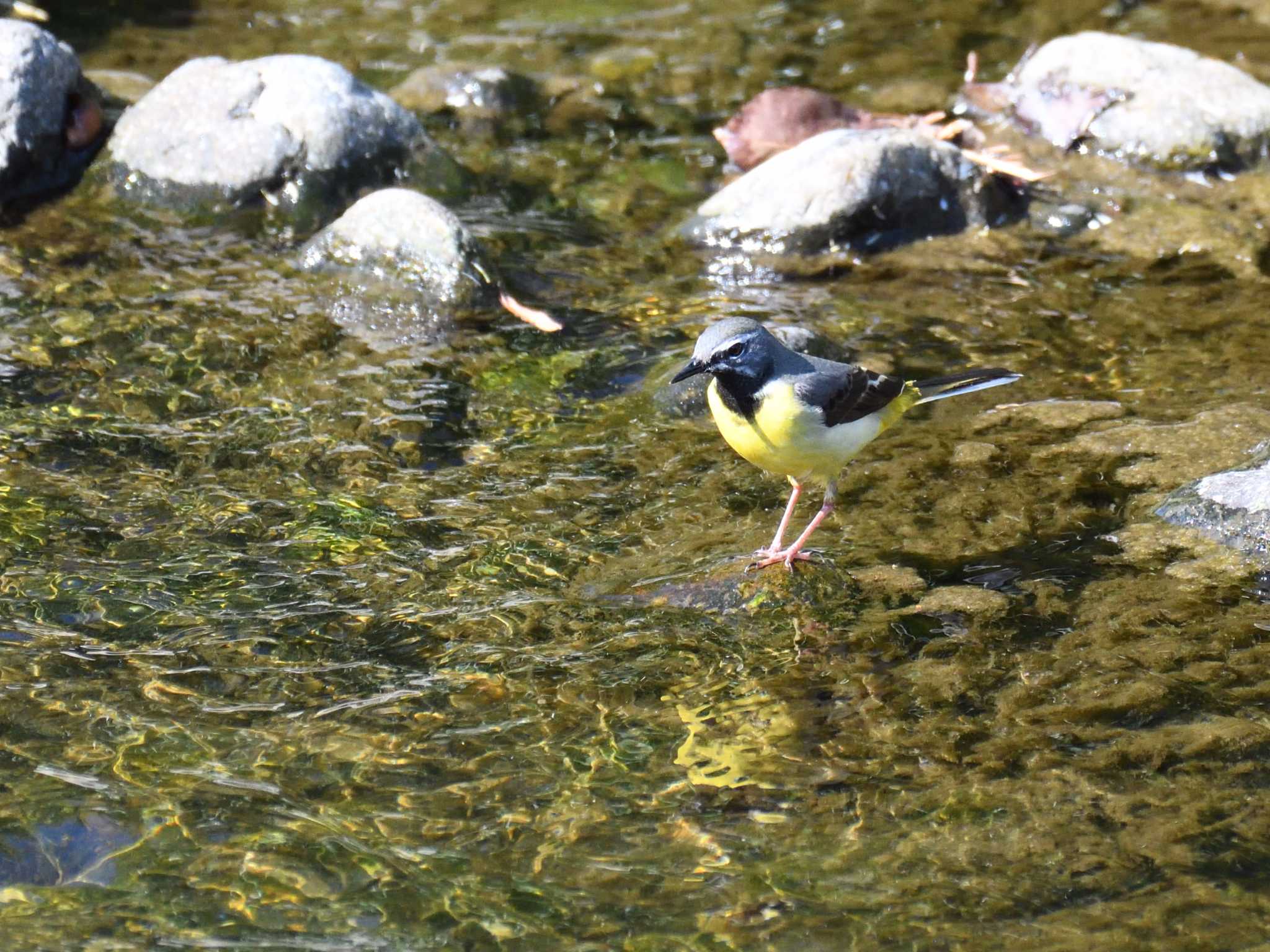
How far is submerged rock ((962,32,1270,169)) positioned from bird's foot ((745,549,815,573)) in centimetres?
617

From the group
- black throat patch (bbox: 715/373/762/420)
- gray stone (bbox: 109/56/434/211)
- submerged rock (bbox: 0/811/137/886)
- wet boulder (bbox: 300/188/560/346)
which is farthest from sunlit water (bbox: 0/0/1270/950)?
black throat patch (bbox: 715/373/762/420)

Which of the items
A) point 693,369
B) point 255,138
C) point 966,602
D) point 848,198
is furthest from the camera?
point 255,138

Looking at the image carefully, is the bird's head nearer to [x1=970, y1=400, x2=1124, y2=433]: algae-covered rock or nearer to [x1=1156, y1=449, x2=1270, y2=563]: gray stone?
[x1=970, y1=400, x2=1124, y2=433]: algae-covered rock

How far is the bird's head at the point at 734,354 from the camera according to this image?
5.64 metres

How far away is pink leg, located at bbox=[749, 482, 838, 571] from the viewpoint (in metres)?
5.94

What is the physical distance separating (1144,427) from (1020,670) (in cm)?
245

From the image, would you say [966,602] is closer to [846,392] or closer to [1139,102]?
[846,392]

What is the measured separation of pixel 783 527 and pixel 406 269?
3512 mm

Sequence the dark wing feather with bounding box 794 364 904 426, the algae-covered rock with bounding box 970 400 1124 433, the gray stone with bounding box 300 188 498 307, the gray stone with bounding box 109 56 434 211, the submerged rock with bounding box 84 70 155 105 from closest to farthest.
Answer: the dark wing feather with bounding box 794 364 904 426, the algae-covered rock with bounding box 970 400 1124 433, the gray stone with bounding box 300 188 498 307, the gray stone with bounding box 109 56 434 211, the submerged rock with bounding box 84 70 155 105

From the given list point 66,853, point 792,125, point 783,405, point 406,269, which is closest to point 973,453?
point 783,405

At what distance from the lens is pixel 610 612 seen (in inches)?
224

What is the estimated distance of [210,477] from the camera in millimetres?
6527

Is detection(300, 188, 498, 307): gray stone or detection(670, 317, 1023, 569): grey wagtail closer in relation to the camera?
detection(670, 317, 1023, 569): grey wagtail

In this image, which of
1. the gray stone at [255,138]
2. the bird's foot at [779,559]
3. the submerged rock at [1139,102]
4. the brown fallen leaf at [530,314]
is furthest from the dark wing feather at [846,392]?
the submerged rock at [1139,102]
